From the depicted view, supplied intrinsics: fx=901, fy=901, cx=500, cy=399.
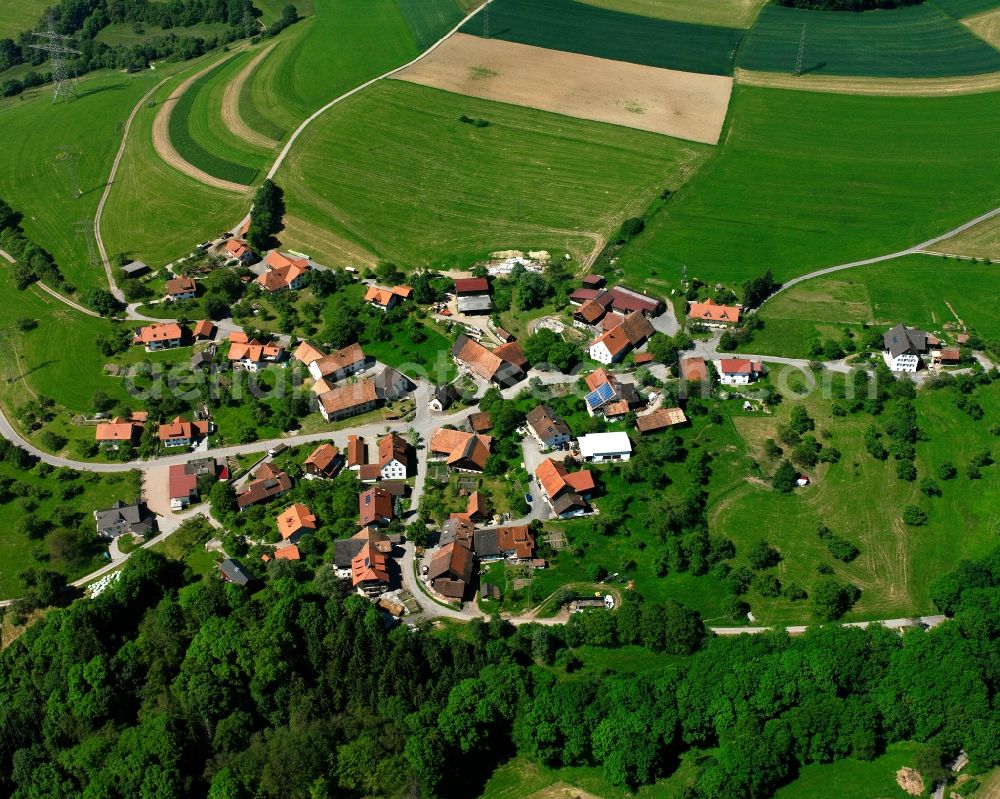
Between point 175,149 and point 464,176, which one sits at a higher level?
point 175,149

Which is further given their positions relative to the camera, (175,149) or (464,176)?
(175,149)

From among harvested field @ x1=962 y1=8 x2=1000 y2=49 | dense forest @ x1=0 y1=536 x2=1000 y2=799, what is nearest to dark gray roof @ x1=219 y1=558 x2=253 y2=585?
dense forest @ x1=0 y1=536 x2=1000 y2=799

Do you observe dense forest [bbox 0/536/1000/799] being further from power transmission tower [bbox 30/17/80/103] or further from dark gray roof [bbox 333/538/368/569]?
power transmission tower [bbox 30/17/80/103]

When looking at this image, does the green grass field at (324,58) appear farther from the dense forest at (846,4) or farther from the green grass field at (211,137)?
the dense forest at (846,4)

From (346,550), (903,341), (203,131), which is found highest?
(203,131)

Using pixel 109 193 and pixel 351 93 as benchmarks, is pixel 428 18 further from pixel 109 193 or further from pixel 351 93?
pixel 109 193

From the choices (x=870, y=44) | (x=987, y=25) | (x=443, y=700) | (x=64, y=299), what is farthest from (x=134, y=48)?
(x=987, y=25)

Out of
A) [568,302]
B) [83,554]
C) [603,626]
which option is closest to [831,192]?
[568,302]
